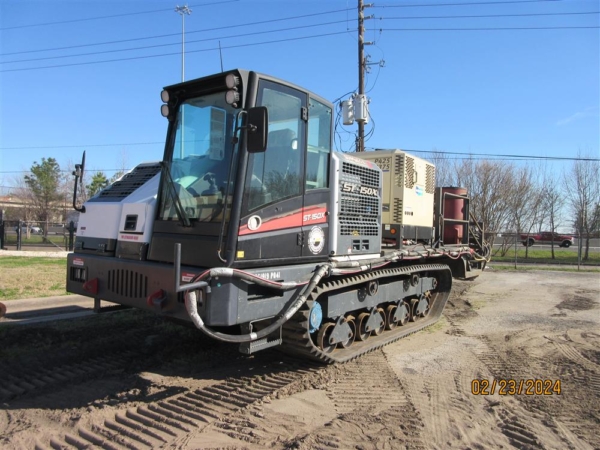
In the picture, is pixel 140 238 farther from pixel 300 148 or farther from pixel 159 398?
pixel 300 148

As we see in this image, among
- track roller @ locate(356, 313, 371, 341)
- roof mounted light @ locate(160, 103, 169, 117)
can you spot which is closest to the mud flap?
track roller @ locate(356, 313, 371, 341)

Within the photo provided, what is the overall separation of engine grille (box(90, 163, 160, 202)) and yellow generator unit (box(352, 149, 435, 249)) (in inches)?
143

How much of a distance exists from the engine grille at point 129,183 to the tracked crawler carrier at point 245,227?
0.02 meters

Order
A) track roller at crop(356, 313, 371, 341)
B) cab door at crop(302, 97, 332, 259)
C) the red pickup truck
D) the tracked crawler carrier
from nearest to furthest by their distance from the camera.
A: the tracked crawler carrier, cab door at crop(302, 97, 332, 259), track roller at crop(356, 313, 371, 341), the red pickup truck

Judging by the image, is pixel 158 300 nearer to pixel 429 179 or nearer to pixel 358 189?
pixel 358 189

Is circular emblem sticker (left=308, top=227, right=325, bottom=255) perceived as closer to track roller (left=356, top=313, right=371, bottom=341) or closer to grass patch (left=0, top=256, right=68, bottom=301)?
track roller (left=356, top=313, right=371, bottom=341)

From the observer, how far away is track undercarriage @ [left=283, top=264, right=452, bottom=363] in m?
4.98

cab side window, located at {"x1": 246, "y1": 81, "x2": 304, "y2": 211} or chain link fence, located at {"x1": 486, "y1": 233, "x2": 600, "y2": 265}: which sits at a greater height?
cab side window, located at {"x1": 246, "y1": 81, "x2": 304, "y2": 211}

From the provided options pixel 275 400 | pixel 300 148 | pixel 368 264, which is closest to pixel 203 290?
pixel 275 400

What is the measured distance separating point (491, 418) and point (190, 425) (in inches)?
108

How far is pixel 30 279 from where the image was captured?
11016mm

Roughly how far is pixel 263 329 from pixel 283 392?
2.38ft

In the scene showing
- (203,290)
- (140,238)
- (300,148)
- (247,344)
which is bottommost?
(247,344)

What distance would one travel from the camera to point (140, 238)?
467 cm
